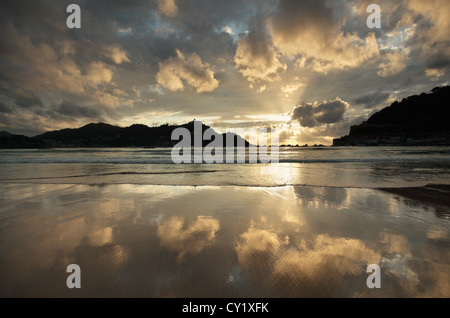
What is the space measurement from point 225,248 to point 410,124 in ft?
448

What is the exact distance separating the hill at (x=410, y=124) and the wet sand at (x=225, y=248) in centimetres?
10750

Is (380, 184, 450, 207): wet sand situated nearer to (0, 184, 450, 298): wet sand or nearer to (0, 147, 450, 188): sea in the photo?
(0, 184, 450, 298): wet sand

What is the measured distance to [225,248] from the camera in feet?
11.8

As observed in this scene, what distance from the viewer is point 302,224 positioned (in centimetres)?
473

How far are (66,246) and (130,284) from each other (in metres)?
2.02

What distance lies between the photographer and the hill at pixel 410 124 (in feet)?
288

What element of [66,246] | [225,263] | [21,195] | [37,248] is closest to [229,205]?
[225,263]

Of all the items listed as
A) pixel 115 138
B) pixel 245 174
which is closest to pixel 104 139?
pixel 115 138

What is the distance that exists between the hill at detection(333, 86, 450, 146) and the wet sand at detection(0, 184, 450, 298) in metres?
108

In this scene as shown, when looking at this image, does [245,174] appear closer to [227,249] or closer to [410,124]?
[227,249]

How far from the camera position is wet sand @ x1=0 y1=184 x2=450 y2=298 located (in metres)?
2.54

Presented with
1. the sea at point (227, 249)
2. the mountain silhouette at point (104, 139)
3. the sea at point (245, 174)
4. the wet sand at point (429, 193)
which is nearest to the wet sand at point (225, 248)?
the sea at point (227, 249)
